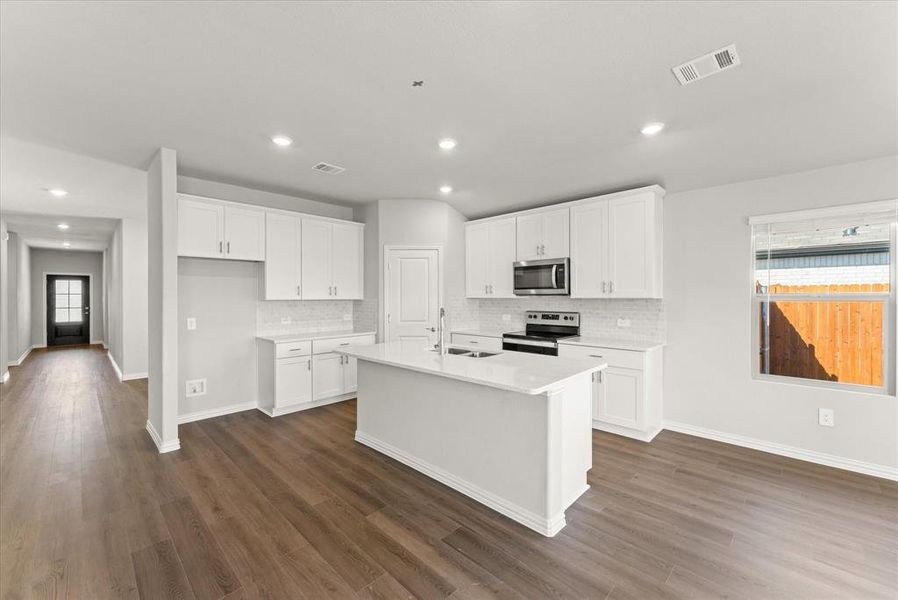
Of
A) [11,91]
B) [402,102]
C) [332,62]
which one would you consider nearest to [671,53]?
[402,102]

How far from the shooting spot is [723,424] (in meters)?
3.74

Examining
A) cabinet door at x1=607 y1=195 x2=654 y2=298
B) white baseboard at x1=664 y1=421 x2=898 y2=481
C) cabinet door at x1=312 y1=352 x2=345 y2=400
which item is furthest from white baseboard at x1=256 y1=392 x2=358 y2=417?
white baseboard at x1=664 y1=421 x2=898 y2=481

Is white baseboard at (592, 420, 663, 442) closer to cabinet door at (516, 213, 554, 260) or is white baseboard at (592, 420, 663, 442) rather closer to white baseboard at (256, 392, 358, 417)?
cabinet door at (516, 213, 554, 260)

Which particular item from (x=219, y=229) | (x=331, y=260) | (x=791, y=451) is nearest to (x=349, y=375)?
(x=331, y=260)

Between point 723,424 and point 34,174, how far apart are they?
24.5ft

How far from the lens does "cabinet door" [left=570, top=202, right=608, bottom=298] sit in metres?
4.12

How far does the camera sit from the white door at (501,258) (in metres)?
4.96

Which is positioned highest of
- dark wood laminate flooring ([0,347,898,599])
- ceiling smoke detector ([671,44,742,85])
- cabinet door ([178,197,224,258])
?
ceiling smoke detector ([671,44,742,85])

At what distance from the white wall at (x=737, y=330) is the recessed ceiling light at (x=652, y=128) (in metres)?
1.24

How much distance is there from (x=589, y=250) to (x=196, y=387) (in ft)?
14.8

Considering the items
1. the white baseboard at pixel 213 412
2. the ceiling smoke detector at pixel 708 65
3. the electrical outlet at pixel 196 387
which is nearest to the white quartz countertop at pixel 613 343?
the ceiling smoke detector at pixel 708 65

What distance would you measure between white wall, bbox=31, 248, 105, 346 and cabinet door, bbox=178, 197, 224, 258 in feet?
32.2

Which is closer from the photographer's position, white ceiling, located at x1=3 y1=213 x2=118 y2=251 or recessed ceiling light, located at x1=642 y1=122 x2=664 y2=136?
recessed ceiling light, located at x1=642 y1=122 x2=664 y2=136

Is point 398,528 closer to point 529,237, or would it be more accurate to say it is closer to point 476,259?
point 529,237
